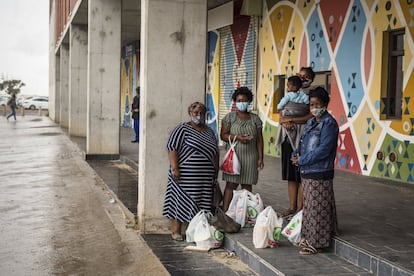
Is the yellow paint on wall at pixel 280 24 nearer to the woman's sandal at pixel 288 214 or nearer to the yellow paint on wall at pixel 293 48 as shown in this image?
the yellow paint on wall at pixel 293 48

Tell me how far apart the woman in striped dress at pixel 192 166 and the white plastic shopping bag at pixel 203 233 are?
181 millimetres

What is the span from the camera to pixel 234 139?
22.1ft

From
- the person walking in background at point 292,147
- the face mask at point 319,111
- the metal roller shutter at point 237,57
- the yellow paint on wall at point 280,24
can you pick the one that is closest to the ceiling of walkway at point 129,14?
the metal roller shutter at point 237,57

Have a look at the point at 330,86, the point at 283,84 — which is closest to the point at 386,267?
the point at 330,86

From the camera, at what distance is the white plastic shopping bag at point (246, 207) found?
6547mm

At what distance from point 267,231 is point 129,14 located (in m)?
16.5

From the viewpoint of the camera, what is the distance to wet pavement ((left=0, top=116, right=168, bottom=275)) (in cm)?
586

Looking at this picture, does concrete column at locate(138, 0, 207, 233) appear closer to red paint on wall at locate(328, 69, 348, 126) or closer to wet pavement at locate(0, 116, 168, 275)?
wet pavement at locate(0, 116, 168, 275)

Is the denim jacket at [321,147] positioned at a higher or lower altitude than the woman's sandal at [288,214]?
→ higher

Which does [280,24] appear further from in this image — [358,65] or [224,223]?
[224,223]

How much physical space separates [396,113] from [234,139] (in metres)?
4.91

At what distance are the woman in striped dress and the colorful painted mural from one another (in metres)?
23.0

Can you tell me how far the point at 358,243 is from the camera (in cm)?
549

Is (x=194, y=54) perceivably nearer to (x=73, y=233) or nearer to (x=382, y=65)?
(x=73, y=233)
